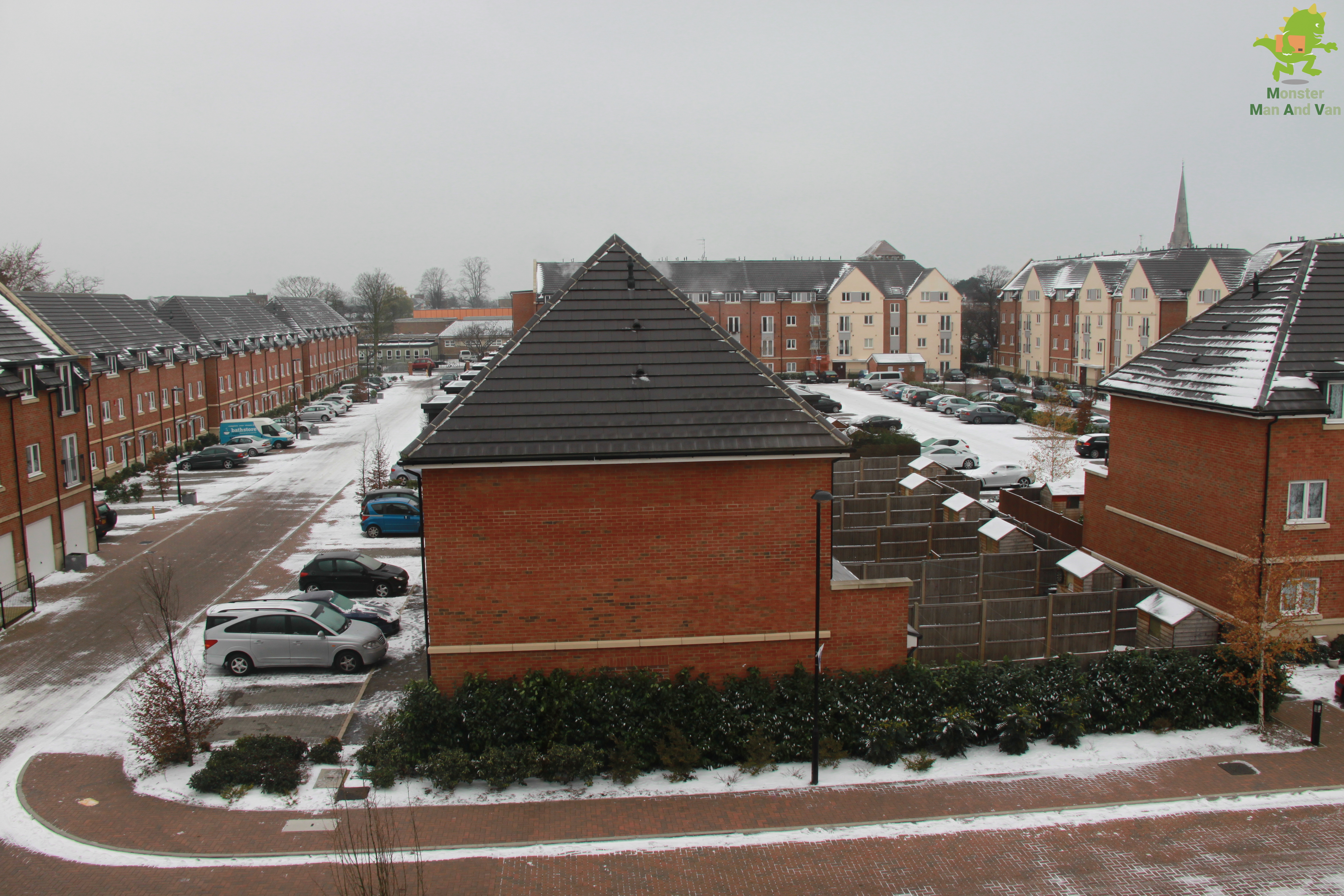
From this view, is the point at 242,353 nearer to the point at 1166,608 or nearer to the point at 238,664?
the point at 238,664

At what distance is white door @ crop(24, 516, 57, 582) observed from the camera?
2522 centimetres

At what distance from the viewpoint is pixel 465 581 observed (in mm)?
14562

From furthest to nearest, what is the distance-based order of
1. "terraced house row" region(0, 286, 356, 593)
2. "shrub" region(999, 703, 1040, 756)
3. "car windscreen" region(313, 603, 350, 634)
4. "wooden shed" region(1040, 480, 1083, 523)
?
1. "wooden shed" region(1040, 480, 1083, 523)
2. "terraced house row" region(0, 286, 356, 593)
3. "car windscreen" region(313, 603, 350, 634)
4. "shrub" region(999, 703, 1040, 756)

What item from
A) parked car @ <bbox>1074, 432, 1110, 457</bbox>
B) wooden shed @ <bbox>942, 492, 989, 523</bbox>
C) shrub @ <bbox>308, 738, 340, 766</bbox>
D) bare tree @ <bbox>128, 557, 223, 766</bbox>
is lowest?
shrub @ <bbox>308, 738, 340, 766</bbox>

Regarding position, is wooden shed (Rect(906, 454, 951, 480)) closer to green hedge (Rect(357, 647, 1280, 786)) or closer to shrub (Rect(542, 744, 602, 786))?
green hedge (Rect(357, 647, 1280, 786))

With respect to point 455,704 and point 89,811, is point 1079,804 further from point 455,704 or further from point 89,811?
point 89,811

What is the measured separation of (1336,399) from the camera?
18.4m

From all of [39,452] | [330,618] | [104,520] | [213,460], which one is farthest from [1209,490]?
[213,460]

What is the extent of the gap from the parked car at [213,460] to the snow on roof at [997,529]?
39217mm

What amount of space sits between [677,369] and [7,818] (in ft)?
40.8

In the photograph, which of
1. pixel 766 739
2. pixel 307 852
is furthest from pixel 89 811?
pixel 766 739

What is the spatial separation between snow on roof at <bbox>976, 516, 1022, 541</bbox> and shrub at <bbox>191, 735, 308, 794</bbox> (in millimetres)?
16346

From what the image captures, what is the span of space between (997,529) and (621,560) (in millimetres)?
11842

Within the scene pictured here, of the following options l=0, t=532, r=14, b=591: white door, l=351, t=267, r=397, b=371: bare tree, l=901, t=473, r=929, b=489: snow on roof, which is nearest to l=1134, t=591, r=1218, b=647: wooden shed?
l=901, t=473, r=929, b=489: snow on roof
